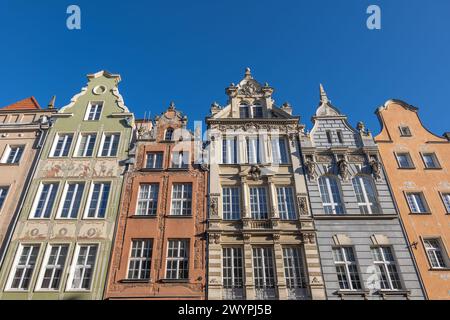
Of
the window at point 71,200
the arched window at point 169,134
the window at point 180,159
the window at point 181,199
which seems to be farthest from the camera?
the arched window at point 169,134

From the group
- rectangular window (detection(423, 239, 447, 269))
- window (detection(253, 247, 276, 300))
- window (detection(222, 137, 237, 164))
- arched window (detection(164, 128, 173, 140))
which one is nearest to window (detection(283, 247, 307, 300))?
window (detection(253, 247, 276, 300))

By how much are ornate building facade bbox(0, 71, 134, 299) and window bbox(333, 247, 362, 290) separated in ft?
40.1

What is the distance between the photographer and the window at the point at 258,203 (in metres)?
19.8

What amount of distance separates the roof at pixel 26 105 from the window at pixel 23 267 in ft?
37.2

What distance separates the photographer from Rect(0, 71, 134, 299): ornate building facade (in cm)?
1761

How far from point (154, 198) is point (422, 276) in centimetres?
1520

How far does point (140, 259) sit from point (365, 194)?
13614 millimetres

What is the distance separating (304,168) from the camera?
70.5 ft

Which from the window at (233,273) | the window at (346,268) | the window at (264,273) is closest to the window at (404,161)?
the window at (346,268)

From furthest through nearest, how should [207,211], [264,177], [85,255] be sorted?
[264,177] < [207,211] < [85,255]

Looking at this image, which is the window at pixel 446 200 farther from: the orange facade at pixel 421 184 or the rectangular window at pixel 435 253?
the rectangular window at pixel 435 253

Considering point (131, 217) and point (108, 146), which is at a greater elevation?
point (108, 146)
